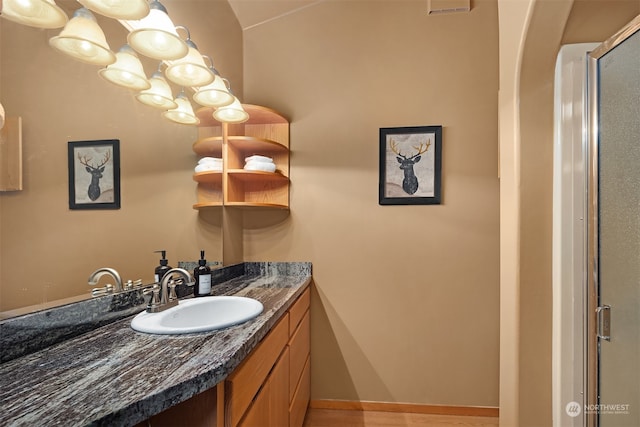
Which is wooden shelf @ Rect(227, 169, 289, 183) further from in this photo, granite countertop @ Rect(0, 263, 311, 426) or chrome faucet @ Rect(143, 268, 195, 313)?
granite countertop @ Rect(0, 263, 311, 426)

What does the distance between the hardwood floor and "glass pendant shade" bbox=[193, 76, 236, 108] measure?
2.05 m

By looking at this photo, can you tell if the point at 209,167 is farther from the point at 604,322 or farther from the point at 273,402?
the point at 604,322

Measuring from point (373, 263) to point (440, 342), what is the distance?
708mm

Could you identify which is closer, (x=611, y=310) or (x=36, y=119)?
(x=36, y=119)

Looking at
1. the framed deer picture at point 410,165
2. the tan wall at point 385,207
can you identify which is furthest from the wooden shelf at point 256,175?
the framed deer picture at point 410,165

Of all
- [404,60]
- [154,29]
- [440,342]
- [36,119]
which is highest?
[404,60]

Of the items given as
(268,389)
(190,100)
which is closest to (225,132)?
(190,100)

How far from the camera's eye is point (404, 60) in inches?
89.3

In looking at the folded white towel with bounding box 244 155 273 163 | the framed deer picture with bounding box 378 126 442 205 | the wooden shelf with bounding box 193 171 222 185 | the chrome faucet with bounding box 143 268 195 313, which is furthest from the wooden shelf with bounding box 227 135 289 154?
the chrome faucet with bounding box 143 268 195 313

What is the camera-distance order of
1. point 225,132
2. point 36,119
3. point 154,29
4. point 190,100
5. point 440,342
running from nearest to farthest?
point 36,119
point 154,29
point 190,100
point 225,132
point 440,342

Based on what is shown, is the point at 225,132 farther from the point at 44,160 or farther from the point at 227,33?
the point at 44,160

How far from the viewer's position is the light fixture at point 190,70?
4.49 ft

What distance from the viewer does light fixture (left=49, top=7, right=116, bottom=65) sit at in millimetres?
1024

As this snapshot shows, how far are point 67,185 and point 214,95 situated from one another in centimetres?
81
